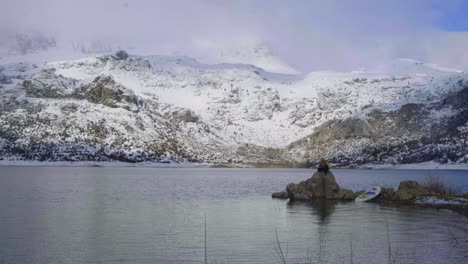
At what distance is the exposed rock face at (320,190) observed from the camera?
6594cm

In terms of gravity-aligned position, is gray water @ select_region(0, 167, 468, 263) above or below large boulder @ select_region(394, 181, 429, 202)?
below

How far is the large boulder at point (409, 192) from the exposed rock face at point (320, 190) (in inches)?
253

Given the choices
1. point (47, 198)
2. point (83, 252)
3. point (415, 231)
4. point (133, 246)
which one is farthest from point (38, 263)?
point (47, 198)

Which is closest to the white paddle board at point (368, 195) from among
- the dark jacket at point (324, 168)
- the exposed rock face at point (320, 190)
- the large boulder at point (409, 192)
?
the large boulder at point (409, 192)

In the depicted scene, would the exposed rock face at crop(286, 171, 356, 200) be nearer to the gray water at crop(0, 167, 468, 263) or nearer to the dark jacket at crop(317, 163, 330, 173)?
the dark jacket at crop(317, 163, 330, 173)

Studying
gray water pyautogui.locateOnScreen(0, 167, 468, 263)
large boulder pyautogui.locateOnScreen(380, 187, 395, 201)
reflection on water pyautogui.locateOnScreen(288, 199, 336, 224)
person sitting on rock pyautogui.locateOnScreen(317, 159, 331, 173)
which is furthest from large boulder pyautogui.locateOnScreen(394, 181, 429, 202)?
person sitting on rock pyautogui.locateOnScreen(317, 159, 331, 173)

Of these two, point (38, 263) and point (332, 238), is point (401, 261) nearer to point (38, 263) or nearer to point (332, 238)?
point (332, 238)

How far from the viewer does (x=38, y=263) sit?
27953 millimetres

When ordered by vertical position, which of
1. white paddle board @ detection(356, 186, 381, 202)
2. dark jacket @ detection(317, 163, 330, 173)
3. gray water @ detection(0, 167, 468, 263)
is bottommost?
gray water @ detection(0, 167, 468, 263)

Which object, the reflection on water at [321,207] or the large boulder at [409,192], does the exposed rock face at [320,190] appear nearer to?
the reflection on water at [321,207]

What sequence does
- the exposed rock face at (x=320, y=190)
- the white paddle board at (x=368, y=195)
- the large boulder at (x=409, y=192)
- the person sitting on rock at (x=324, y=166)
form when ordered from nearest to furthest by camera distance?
the large boulder at (x=409, y=192) < the white paddle board at (x=368, y=195) < the person sitting on rock at (x=324, y=166) < the exposed rock face at (x=320, y=190)

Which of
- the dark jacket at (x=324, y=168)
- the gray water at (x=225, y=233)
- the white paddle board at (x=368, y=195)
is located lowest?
the gray water at (x=225, y=233)

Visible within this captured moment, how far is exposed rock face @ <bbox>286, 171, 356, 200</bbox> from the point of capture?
65.9 m

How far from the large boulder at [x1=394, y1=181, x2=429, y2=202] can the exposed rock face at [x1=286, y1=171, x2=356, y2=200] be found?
21.1ft
